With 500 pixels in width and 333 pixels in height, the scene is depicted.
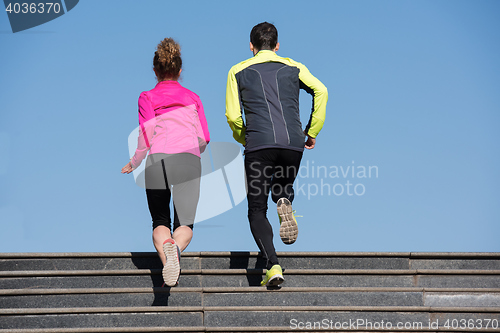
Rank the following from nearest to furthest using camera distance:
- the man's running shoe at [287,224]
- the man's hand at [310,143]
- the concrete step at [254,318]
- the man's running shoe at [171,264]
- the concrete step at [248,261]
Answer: the man's running shoe at [171,264] → the concrete step at [254,318] → the man's running shoe at [287,224] → the man's hand at [310,143] → the concrete step at [248,261]

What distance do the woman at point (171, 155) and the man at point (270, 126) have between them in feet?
1.21

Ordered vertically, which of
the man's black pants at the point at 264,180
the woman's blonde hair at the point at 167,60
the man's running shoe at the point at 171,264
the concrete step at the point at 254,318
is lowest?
the concrete step at the point at 254,318

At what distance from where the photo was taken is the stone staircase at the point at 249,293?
5.18 metres

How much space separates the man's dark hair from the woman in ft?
2.43

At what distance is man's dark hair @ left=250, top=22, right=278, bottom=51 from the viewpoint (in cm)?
582

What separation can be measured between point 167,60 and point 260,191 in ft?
4.83

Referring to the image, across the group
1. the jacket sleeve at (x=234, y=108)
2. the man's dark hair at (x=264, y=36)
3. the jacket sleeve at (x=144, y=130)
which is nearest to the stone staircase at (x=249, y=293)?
the jacket sleeve at (x=144, y=130)

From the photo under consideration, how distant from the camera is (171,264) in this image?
5.10 metres

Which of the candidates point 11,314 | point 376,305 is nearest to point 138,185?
point 11,314

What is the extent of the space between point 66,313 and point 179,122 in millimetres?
1811

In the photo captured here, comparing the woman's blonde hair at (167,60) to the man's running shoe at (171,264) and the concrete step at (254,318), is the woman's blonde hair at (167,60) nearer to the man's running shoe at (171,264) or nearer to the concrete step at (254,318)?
the man's running shoe at (171,264)

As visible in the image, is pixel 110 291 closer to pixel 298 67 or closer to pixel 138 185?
pixel 138 185

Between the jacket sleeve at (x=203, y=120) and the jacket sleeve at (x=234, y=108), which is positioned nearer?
the jacket sleeve at (x=234, y=108)

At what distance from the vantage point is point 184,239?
5.52m
